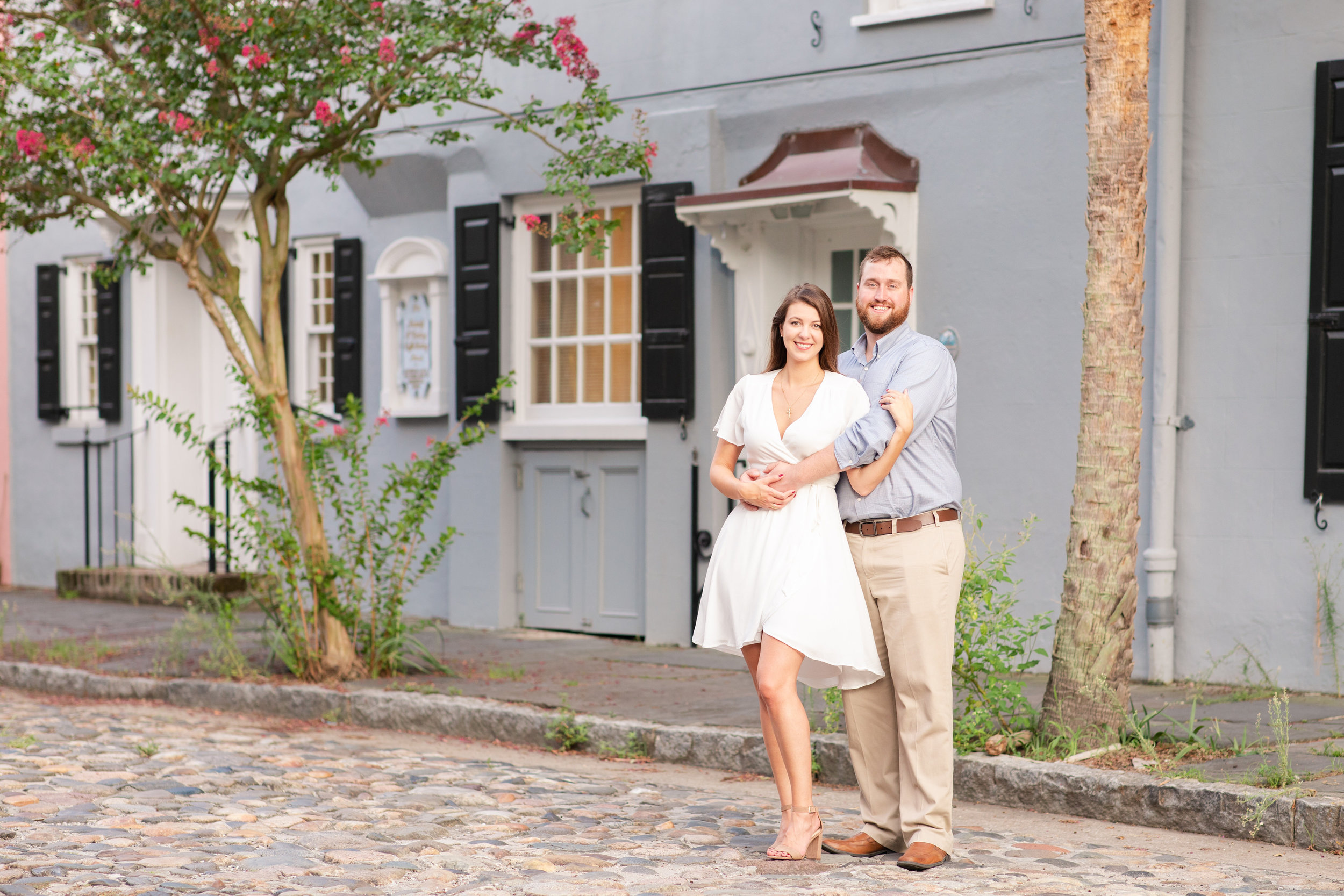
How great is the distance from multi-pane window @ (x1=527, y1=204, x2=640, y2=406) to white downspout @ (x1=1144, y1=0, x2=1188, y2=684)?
3750mm

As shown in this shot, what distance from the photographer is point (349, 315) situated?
12.5 m

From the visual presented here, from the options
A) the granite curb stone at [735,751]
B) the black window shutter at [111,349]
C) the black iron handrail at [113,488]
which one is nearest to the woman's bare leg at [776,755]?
the granite curb stone at [735,751]

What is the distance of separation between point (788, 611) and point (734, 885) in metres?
0.80

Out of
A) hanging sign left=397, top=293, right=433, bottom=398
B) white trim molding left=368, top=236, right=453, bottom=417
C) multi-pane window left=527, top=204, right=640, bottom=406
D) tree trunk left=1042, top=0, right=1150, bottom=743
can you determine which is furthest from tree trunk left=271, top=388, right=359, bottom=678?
tree trunk left=1042, top=0, right=1150, bottom=743

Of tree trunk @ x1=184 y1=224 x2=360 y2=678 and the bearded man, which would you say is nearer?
the bearded man

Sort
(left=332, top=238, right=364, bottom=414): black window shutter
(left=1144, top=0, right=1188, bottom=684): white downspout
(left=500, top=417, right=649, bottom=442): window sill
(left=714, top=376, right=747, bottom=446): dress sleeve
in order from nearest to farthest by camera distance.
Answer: (left=714, top=376, right=747, bottom=446): dress sleeve
(left=1144, top=0, right=1188, bottom=684): white downspout
(left=500, top=417, right=649, bottom=442): window sill
(left=332, top=238, right=364, bottom=414): black window shutter

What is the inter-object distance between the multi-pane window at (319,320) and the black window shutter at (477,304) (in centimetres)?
199

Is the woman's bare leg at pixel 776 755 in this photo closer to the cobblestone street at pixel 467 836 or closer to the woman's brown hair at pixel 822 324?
the cobblestone street at pixel 467 836

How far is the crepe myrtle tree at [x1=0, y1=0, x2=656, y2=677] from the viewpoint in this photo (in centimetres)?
822

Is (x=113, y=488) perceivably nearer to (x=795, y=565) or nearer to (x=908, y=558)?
(x=795, y=565)

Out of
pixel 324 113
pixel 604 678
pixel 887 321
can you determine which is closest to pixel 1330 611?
pixel 604 678

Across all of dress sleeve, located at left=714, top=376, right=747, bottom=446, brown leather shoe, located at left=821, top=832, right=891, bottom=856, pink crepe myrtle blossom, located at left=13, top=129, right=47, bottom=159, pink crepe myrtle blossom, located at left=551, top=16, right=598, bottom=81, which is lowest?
brown leather shoe, located at left=821, top=832, right=891, bottom=856

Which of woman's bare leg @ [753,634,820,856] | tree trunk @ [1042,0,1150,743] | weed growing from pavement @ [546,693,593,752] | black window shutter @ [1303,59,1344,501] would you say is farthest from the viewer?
black window shutter @ [1303,59,1344,501]

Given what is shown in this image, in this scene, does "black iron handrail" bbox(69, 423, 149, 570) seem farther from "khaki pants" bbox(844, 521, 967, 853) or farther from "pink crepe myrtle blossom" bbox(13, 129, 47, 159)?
"khaki pants" bbox(844, 521, 967, 853)
